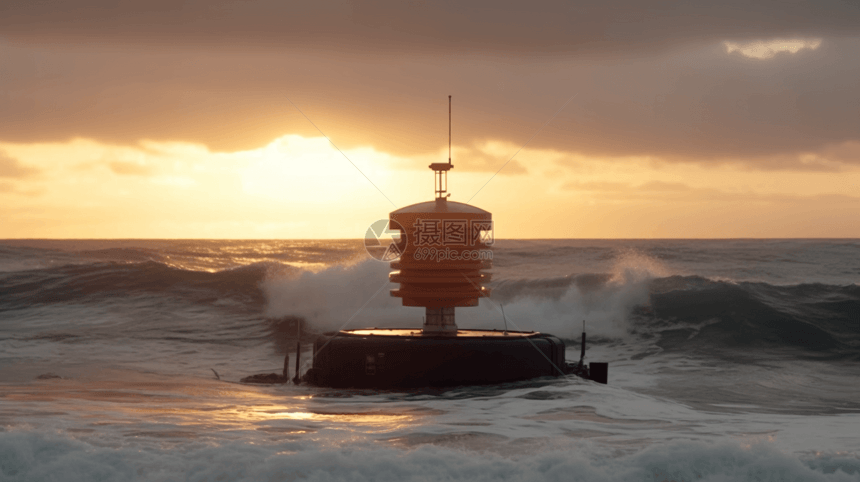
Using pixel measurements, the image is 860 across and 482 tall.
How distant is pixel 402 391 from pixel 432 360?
1.89ft

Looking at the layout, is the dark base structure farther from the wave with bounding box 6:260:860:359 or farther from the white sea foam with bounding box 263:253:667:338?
the white sea foam with bounding box 263:253:667:338

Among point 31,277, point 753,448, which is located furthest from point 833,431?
point 31,277

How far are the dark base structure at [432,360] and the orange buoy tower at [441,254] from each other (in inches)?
22.9

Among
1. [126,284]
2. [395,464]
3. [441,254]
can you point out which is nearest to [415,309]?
[441,254]

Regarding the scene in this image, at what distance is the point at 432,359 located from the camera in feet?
38.5

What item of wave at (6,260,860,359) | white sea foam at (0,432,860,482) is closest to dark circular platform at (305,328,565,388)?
white sea foam at (0,432,860,482)

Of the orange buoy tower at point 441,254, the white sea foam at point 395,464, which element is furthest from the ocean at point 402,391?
the orange buoy tower at point 441,254

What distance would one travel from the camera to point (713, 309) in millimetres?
25672

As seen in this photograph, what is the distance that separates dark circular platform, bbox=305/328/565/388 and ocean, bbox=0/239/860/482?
252 millimetres

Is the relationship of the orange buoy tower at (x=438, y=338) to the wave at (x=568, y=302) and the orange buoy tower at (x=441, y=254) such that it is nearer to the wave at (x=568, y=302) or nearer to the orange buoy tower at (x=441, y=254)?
the orange buoy tower at (x=441, y=254)

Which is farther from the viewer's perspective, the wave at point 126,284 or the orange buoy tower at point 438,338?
the wave at point 126,284

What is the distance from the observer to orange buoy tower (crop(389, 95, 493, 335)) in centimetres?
1212

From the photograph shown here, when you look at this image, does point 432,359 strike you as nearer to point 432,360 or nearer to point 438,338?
point 432,360

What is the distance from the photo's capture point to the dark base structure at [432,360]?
1170cm
